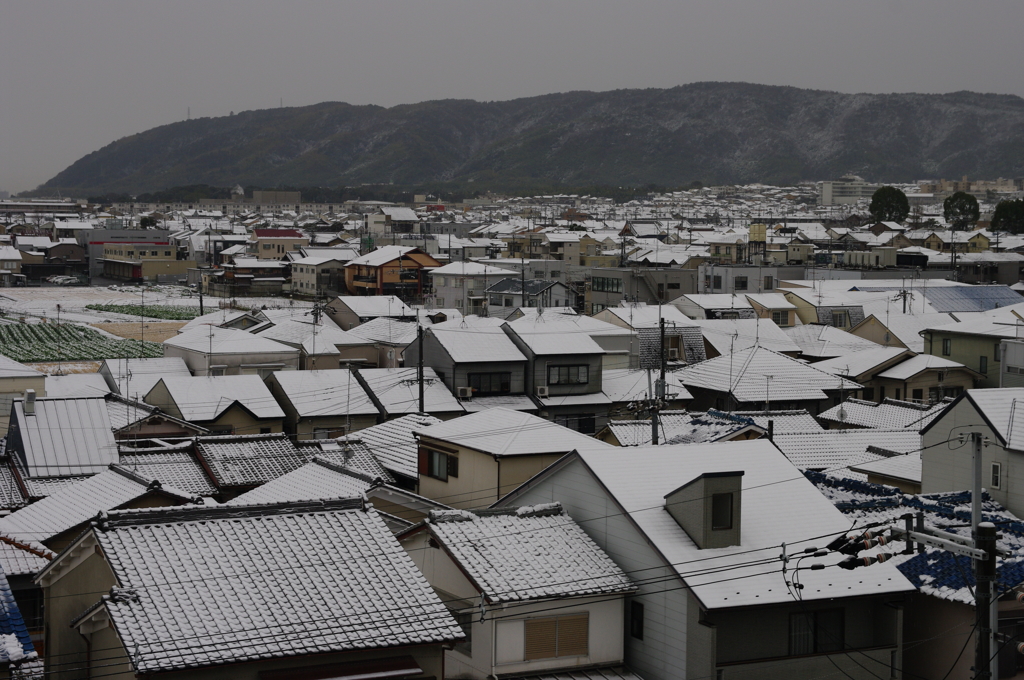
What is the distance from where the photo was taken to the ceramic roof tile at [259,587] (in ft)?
20.6

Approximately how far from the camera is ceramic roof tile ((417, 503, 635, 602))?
793cm

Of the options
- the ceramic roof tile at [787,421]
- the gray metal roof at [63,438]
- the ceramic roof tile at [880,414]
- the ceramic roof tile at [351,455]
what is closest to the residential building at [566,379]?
the ceramic roof tile at [787,421]

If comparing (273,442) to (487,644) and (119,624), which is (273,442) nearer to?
(487,644)

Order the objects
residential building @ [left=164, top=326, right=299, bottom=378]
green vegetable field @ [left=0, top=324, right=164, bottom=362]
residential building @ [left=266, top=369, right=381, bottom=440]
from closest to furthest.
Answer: residential building @ [left=266, top=369, right=381, bottom=440] < residential building @ [left=164, top=326, right=299, bottom=378] < green vegetable field @ [left=0, top=324, right=164, bottom=362]

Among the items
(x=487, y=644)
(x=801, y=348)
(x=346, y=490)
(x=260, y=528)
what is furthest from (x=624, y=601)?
(x=801, y=348)

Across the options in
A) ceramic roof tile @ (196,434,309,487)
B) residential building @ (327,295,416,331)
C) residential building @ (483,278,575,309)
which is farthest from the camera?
residential building @ (483,278,575,309)

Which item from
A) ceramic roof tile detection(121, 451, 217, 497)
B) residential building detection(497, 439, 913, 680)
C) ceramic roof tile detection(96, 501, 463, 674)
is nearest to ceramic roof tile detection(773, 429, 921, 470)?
residential building detection(497, 439, 913, 680)

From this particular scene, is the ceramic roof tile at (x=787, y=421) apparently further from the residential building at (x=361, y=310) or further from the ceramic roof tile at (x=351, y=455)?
the residential building at (x=361, y=310)

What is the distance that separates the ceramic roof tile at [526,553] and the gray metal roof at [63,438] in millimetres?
6767

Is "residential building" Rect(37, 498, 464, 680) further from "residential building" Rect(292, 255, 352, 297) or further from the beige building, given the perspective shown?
the beige building

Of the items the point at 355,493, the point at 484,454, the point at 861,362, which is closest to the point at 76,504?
the point at 355,493

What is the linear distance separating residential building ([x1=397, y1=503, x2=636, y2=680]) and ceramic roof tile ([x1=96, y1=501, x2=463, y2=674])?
3.01 ft

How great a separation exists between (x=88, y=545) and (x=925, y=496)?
7.38 m

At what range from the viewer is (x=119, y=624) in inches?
243
